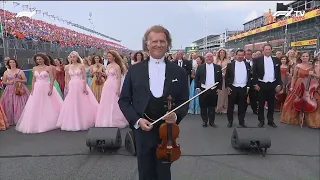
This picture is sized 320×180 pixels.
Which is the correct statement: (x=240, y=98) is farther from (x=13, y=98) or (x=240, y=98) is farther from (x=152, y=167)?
(x=13, y=98)

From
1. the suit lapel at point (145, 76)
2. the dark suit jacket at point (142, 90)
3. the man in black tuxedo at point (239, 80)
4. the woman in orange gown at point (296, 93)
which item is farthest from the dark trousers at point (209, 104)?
the suit lapel at point (145, 76)

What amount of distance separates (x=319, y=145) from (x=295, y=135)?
0.64m

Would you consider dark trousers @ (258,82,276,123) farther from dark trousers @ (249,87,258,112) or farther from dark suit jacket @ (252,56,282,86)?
dark trousers @ (249,87,258,112)

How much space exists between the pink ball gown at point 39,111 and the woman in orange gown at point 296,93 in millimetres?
5056

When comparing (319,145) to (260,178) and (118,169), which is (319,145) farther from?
(118,169)

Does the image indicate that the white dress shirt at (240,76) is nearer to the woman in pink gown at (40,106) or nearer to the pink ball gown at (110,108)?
the pink ball gown at (110,108)

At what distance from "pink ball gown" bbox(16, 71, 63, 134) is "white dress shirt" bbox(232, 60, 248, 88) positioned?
389 centimetres

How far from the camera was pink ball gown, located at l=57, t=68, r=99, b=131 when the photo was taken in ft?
19.6

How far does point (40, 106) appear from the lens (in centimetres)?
608

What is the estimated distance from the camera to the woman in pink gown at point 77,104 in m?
5.99

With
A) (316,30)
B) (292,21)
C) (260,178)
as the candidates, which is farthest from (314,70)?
(292,21)

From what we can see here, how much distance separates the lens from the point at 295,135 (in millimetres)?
5406

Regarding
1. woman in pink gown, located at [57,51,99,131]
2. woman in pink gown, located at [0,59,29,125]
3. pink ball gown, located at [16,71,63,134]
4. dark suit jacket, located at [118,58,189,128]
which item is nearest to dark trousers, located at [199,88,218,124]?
woman in pink gown, located at [57,51,99,131]

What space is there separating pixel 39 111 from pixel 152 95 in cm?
462
